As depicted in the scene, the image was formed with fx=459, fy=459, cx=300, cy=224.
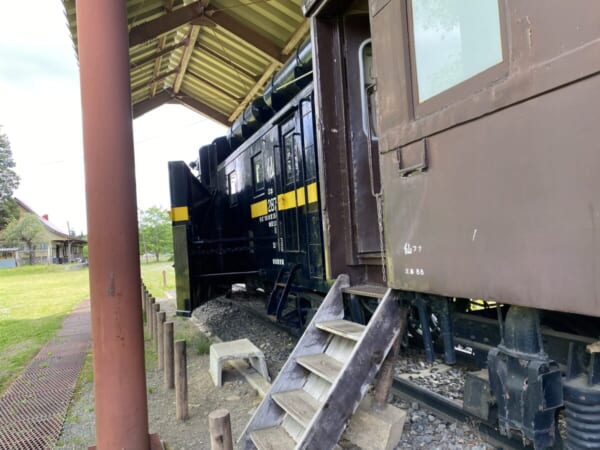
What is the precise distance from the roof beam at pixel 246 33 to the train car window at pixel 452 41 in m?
9.22

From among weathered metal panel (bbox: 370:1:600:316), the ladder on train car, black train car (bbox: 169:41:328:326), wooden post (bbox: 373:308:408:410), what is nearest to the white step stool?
black train car (bbox: 169:41:328:326)

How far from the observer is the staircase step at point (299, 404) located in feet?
9.51

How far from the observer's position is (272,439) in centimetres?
311

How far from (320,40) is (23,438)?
14.3ft

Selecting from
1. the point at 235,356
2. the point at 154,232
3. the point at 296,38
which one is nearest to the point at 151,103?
the point at 296,38

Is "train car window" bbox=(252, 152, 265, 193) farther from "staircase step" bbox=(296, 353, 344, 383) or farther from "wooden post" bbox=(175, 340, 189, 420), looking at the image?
"staircase step" bbox=(296, 353, 344, 383)

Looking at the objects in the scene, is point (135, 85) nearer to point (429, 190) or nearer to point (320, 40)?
point (320, 40)

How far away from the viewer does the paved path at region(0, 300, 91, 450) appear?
4230 mm

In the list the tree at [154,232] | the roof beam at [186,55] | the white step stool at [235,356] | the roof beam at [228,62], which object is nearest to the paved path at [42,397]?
the white step stool at [235,356]

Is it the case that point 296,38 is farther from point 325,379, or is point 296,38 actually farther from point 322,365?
point 325,379

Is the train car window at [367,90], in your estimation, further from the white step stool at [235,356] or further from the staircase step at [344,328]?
the white step stool at [235,356]

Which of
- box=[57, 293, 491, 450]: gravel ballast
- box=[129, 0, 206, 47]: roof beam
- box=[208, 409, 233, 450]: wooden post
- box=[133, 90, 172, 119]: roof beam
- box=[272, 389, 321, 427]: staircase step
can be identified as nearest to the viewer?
box=[208, 409, 233, 450]: wooden post

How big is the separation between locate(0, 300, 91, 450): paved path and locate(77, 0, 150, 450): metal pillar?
4.04 feet

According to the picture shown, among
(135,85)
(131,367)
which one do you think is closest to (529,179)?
(131,367)
